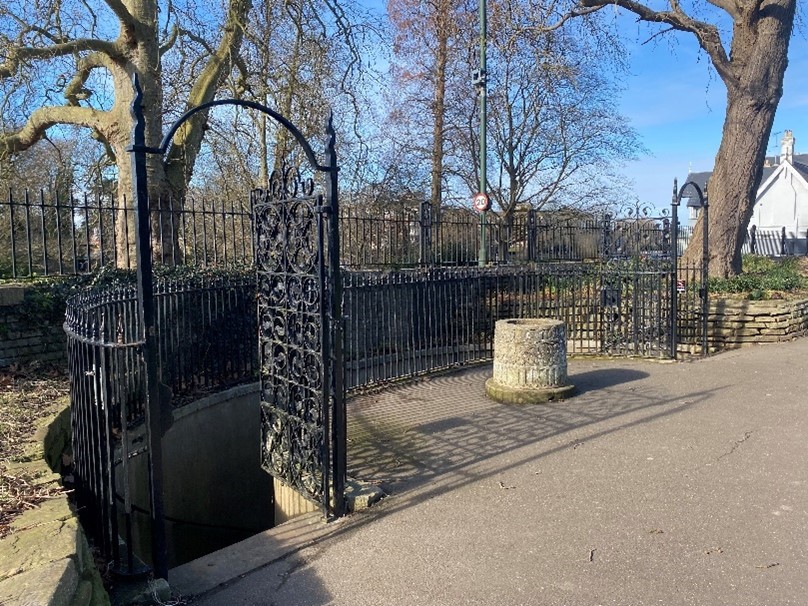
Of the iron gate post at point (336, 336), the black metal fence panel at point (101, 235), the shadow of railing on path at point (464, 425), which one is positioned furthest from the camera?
the black metal fence panel at point (101, 235)

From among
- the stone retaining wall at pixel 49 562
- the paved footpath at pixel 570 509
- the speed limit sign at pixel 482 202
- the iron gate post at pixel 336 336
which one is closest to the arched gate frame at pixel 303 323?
the iron gate post at pixel 336 336

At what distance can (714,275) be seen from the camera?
13188 millimetres

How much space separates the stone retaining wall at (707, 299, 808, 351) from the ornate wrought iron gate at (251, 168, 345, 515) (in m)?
8.61

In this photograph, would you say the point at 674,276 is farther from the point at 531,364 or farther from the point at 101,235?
the point at 101,235

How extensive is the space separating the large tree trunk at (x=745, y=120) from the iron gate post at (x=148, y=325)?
1239cm

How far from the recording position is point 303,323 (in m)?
4.61

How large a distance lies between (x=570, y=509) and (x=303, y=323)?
2.33m

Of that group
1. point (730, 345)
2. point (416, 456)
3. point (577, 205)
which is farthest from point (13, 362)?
point (577, 205)

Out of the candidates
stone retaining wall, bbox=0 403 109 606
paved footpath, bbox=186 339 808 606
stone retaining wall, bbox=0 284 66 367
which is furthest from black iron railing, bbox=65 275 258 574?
paved footpath, bbox=186 339 808 606

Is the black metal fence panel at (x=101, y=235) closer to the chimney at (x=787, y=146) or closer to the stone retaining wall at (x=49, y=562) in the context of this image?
the stone retaining wall at (x=49, y=562)

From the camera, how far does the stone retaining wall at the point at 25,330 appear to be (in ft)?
23.0

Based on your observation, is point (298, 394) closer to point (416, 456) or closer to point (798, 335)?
point (416, 456)

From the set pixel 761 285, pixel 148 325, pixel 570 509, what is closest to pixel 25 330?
pixel 148 325

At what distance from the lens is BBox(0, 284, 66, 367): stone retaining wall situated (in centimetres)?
701
